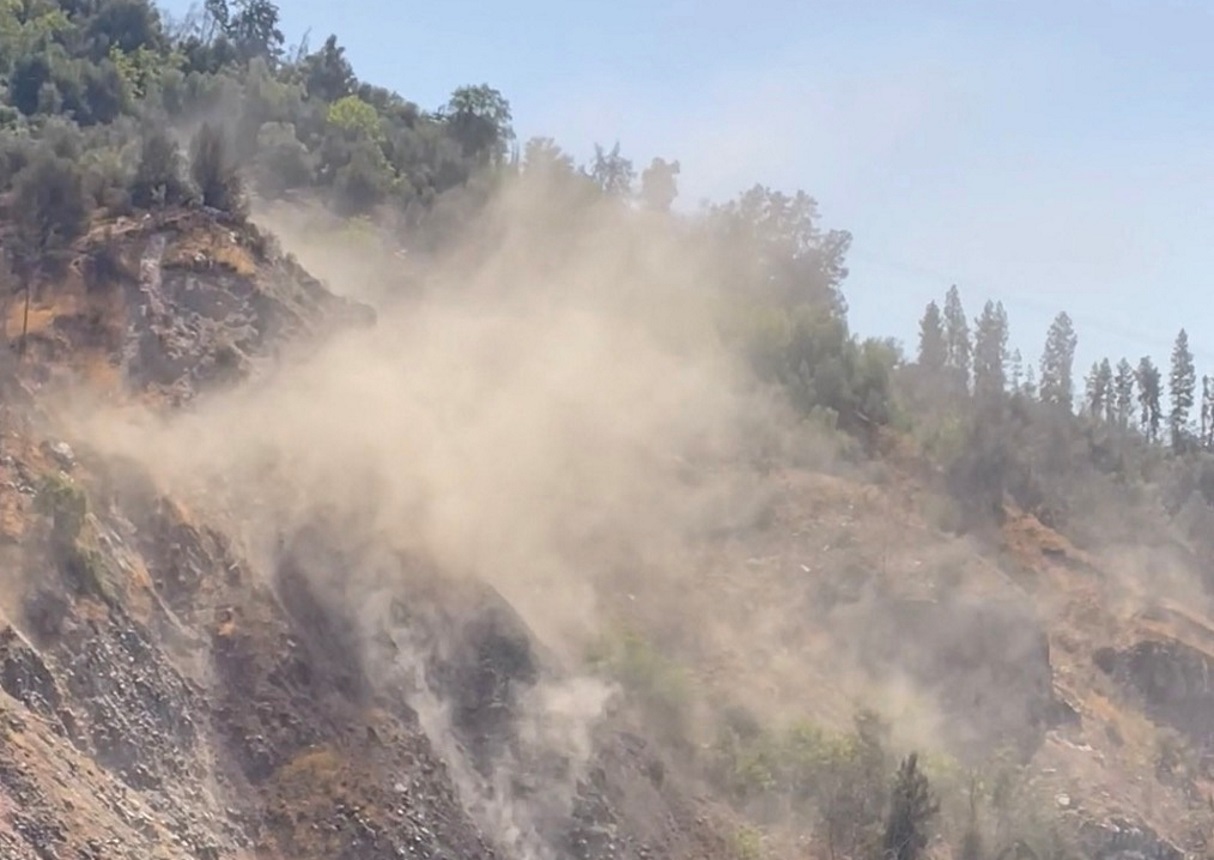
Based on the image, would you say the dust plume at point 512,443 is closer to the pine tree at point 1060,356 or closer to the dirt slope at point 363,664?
the dirt slope at point 363,664

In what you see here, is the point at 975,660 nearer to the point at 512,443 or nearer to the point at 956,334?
the point at 512,443

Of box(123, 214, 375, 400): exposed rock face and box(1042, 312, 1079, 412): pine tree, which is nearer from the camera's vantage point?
box(123, 214, 375, 400): exposed rock face

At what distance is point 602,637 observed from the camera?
4006cm

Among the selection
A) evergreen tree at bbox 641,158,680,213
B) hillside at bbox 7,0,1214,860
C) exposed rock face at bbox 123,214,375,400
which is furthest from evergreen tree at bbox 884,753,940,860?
evergreen tree at bbox 641,158,680,213

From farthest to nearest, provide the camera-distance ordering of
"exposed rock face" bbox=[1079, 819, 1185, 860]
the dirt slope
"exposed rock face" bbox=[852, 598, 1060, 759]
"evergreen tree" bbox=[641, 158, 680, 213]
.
A: "evergreen tree" bbox=[641, 158, 680, 213], "exposed rock face" bbox=[852, 598, 1060, 759], "exposed rock face" bbox=[1079, 819, 1185, 860], the dirt slope

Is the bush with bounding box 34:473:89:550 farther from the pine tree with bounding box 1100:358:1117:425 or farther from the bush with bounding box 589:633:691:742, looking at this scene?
the pine tree with bounding box 1100:358:1117:425

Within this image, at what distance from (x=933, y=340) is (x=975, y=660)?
7255 cm

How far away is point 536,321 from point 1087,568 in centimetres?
2103

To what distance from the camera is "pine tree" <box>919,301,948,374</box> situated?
112475 mm

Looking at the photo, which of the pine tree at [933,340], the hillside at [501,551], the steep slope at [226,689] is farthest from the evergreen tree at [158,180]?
the pine tree at [933,340]

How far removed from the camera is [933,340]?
118 m

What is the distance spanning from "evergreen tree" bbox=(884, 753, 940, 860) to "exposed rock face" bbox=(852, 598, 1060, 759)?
923 centimetres

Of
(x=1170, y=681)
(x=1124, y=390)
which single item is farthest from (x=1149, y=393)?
(x=1170, y=681)

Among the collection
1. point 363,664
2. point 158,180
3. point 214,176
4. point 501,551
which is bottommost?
point 363,664
